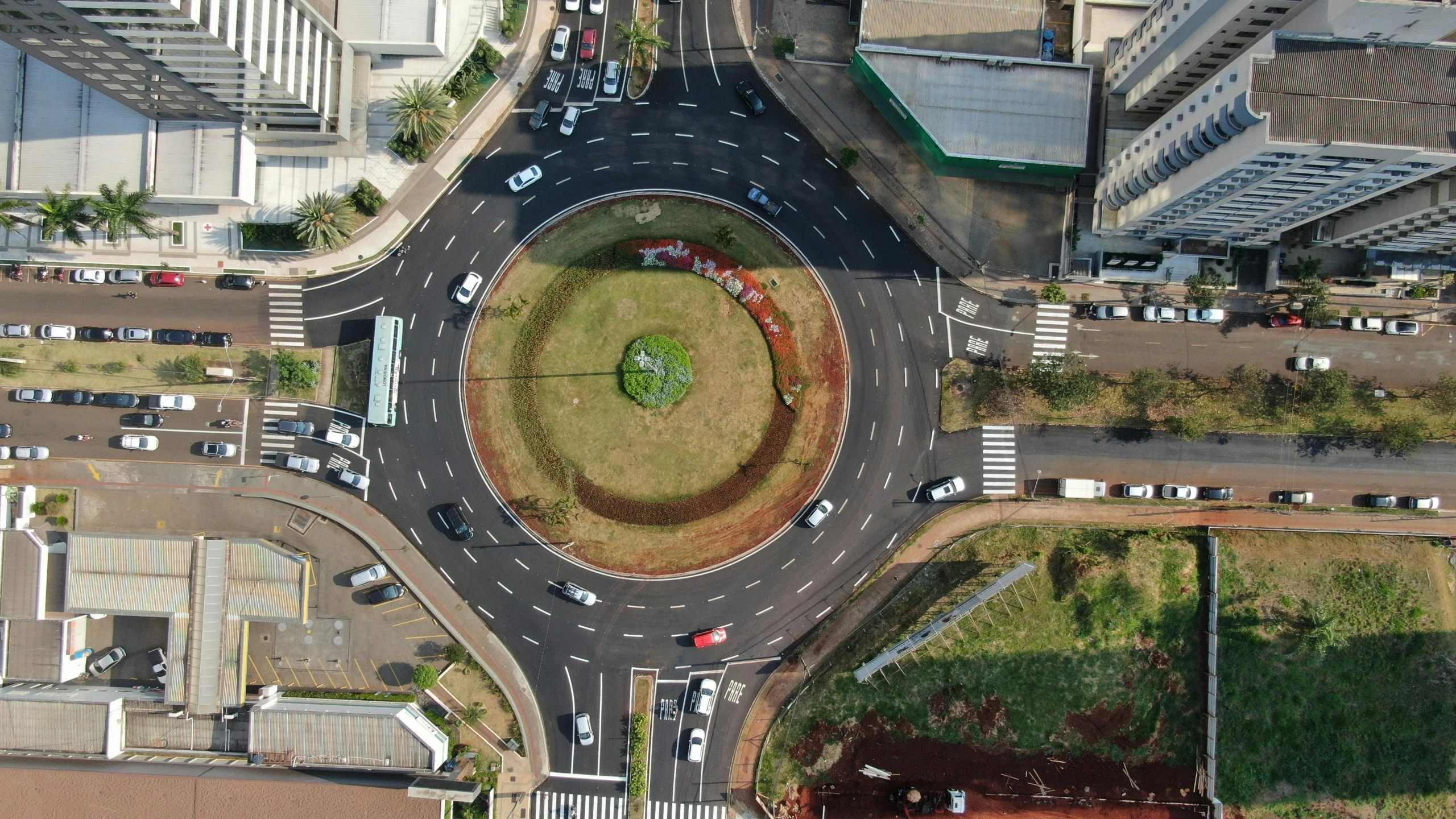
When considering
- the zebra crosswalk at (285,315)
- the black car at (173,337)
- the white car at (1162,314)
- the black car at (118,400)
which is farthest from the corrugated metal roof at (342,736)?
the white car at (1162,314)

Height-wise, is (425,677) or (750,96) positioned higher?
(750,96)

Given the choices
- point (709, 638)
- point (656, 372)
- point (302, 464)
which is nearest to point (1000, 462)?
point (709, 638)

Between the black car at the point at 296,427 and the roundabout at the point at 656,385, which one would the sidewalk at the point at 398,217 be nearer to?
the roundabout at the point at 656,385

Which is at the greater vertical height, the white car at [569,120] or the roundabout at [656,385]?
the white car at [569,120]

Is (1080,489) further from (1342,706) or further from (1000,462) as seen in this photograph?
(1342,706)

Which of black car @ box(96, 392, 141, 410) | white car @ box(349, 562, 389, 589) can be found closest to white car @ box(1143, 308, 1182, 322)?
white car @ box(349, 562, 389, 589)

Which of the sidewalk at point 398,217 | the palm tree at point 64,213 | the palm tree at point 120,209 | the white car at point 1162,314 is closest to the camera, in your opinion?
the palm tree at point 120,209

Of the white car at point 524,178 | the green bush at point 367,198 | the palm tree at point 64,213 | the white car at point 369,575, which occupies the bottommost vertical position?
the white car at point 369,575
